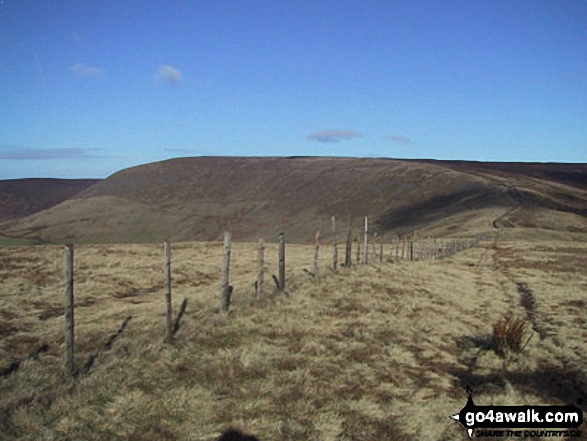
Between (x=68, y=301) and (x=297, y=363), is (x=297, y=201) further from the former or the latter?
(x=68, y=301)

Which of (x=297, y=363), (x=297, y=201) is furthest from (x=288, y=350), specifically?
(x=297, y=201)

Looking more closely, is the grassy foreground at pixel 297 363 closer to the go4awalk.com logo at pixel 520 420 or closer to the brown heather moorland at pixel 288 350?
the brown heather moorland at pixel 288 350

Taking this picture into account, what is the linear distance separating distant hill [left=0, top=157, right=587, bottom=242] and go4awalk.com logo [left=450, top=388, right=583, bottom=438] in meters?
59.5

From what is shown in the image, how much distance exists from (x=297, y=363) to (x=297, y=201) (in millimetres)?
129634

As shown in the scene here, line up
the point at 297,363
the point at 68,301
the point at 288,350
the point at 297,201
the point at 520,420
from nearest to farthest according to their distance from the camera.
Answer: the point at 520,420
the point at 68,301
the point at 297,363
the point at 288,350
the point at 297,201

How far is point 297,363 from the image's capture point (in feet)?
33.2

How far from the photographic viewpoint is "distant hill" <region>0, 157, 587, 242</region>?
292ft

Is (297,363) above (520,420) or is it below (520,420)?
above

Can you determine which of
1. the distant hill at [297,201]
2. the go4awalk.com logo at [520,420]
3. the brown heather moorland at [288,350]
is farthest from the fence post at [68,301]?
the distant hill at [297,201]

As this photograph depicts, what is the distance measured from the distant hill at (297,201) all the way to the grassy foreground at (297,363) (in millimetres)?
51575

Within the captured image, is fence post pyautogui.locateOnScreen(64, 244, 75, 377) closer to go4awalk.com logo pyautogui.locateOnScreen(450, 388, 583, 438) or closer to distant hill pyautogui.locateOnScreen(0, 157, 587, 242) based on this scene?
go4awalk.com logo pyautogui.locateOnScreen(450, 388, 583, 438)

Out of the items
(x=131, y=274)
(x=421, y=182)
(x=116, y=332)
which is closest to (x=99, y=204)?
(x=421, y=182)

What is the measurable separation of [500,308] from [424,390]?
32.1ft

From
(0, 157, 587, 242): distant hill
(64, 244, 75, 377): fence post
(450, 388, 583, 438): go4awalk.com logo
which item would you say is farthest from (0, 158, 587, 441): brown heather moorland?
(0, 157, 587, 242): distant hill
